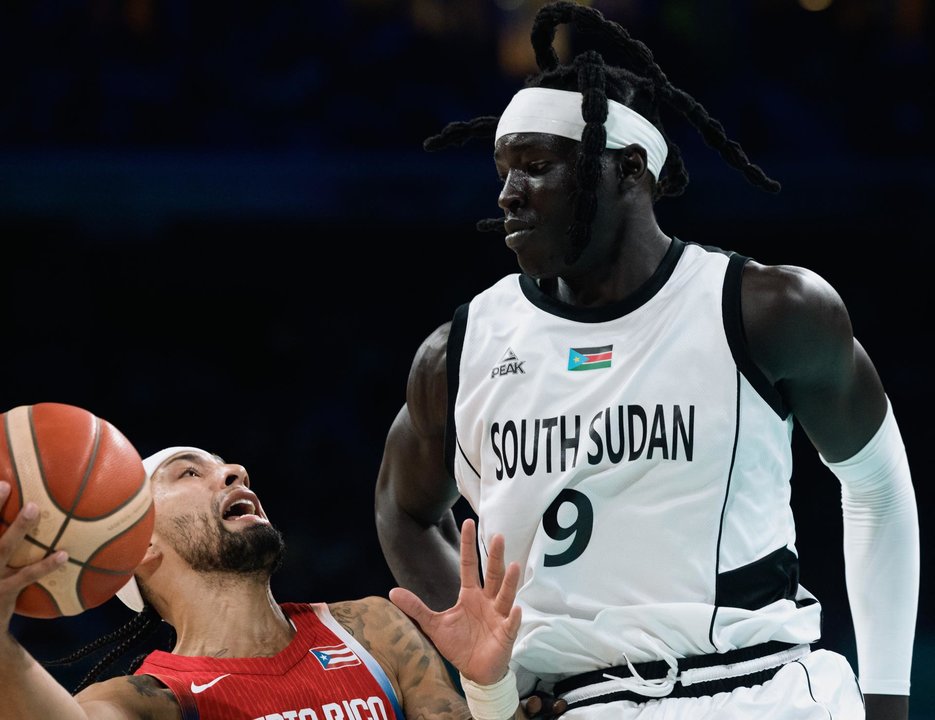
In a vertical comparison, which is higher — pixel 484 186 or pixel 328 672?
pixel 484 186

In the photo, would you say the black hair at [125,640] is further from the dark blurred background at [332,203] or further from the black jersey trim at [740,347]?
the dark blurred background at [332,203]

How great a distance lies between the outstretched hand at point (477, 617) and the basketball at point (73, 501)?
556 mm

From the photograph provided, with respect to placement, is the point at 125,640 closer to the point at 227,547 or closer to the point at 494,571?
the point at 227,547

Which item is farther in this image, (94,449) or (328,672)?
(328,672)

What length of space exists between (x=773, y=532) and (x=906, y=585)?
0.50 meters

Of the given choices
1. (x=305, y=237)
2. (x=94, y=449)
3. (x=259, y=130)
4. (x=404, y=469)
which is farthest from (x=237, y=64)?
(x=94, y=449)

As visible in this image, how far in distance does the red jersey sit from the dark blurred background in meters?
4.17

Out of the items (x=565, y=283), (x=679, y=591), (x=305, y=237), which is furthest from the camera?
(x=305, y=237)

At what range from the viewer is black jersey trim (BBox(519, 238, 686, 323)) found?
9.44 ft

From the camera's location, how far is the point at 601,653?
2.70 metres

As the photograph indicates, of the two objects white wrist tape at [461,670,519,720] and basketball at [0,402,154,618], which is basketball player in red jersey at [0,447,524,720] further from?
basketball at [0,402,154,618]

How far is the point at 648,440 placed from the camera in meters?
2.72

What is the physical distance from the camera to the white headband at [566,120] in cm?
294

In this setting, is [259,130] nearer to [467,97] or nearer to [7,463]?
[467,97]
